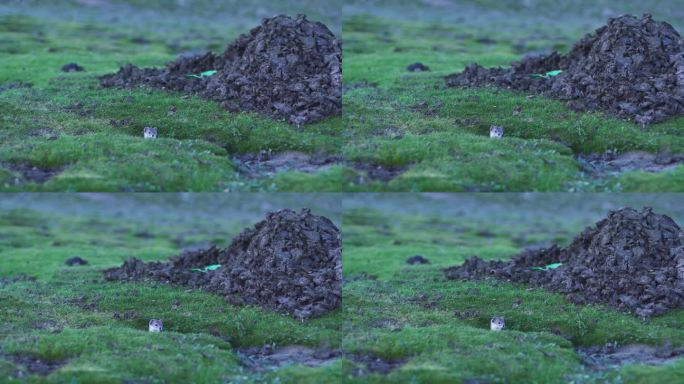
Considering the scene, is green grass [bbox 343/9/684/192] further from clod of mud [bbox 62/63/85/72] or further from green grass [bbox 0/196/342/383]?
clod of mud [bbox 62/63/85/72]

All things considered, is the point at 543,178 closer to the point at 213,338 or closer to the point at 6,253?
the point at 213,338

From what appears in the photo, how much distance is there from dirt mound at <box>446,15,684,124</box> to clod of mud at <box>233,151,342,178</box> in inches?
Result: 415

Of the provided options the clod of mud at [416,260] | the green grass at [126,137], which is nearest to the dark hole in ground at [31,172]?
the green grass at [126,137]

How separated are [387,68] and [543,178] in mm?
15165

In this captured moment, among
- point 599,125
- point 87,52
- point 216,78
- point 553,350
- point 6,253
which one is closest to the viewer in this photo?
point 553,350

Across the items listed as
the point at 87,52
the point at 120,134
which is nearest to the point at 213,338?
the point at 120,134

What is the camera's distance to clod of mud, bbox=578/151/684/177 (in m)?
48.7

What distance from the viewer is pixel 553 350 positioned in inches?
1661

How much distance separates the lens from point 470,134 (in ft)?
169

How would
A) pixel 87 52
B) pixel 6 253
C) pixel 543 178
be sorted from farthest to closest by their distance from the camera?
pixel 87 52 → pixel 6 253 → pixel 543 178

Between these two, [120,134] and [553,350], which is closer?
[553,350]

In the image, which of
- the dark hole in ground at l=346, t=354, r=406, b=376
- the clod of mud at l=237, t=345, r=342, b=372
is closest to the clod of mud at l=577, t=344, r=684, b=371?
the dark hole in ground at l=346, t=354, r=406, b=376

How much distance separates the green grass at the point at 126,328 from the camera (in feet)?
133

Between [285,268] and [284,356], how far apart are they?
3.65 meters
